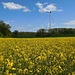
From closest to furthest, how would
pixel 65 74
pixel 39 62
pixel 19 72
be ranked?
1. pixel 19 72
2. pixel 65 74
3. pixel 39 62

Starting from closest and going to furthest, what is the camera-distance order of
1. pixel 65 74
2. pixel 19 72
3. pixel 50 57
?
1. pixel 19 72
2. pixel 65 74
3. pixel 50 57

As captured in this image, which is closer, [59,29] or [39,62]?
[39,62]

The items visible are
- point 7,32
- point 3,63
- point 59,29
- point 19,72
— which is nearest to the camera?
point 19,72

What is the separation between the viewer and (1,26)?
364 ft

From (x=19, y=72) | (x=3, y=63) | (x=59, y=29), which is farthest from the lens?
(x=59, y=29)

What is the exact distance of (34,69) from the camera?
8.33 metres

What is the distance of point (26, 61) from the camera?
30.9ft

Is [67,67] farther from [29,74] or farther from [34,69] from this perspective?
[29,74]

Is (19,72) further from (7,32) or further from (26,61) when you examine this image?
(7,32)

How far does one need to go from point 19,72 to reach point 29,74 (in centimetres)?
29

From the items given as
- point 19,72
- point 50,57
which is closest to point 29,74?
point 19,72

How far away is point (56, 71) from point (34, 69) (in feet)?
2.76

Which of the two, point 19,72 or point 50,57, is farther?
point 50,57

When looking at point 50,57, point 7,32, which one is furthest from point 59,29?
point 50,57
